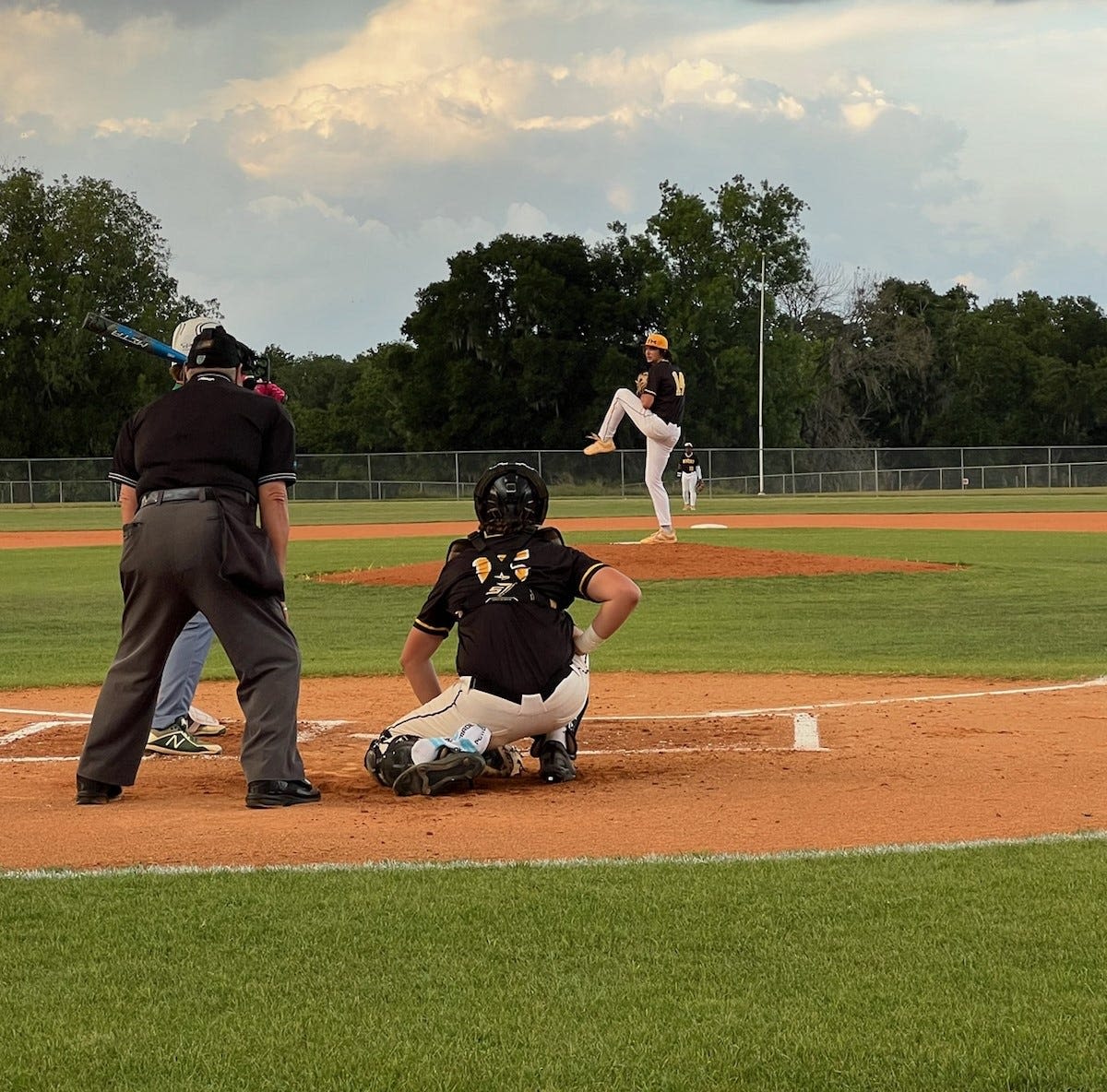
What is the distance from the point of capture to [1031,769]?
7.24m

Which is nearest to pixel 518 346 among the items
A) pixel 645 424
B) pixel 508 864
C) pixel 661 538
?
pixel 661 538

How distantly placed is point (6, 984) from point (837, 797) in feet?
→ 11.8

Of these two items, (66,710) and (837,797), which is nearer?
(837,797)

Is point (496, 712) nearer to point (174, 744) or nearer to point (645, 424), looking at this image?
point (174, 744)

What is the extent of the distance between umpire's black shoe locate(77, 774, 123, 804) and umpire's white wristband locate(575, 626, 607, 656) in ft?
6.72

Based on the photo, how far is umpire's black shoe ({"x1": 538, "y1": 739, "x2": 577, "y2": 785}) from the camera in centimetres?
703

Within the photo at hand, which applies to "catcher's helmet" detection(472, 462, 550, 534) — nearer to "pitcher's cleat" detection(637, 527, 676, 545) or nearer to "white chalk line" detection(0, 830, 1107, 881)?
"white chalk line" detection(0, 830, 1107, 881)

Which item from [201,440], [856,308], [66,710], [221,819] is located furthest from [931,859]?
[856,308]

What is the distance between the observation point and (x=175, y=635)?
6.59 metres

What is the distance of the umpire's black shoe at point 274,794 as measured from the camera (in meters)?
6.42

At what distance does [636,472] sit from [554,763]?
55063 millimetres

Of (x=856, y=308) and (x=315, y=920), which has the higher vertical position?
(x=856, y=308)

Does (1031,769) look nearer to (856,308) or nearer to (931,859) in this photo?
(931,859)

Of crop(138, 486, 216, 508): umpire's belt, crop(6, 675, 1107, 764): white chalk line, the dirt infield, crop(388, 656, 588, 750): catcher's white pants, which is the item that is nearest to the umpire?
crop(138, 486, 216, 508): umpire's belt
